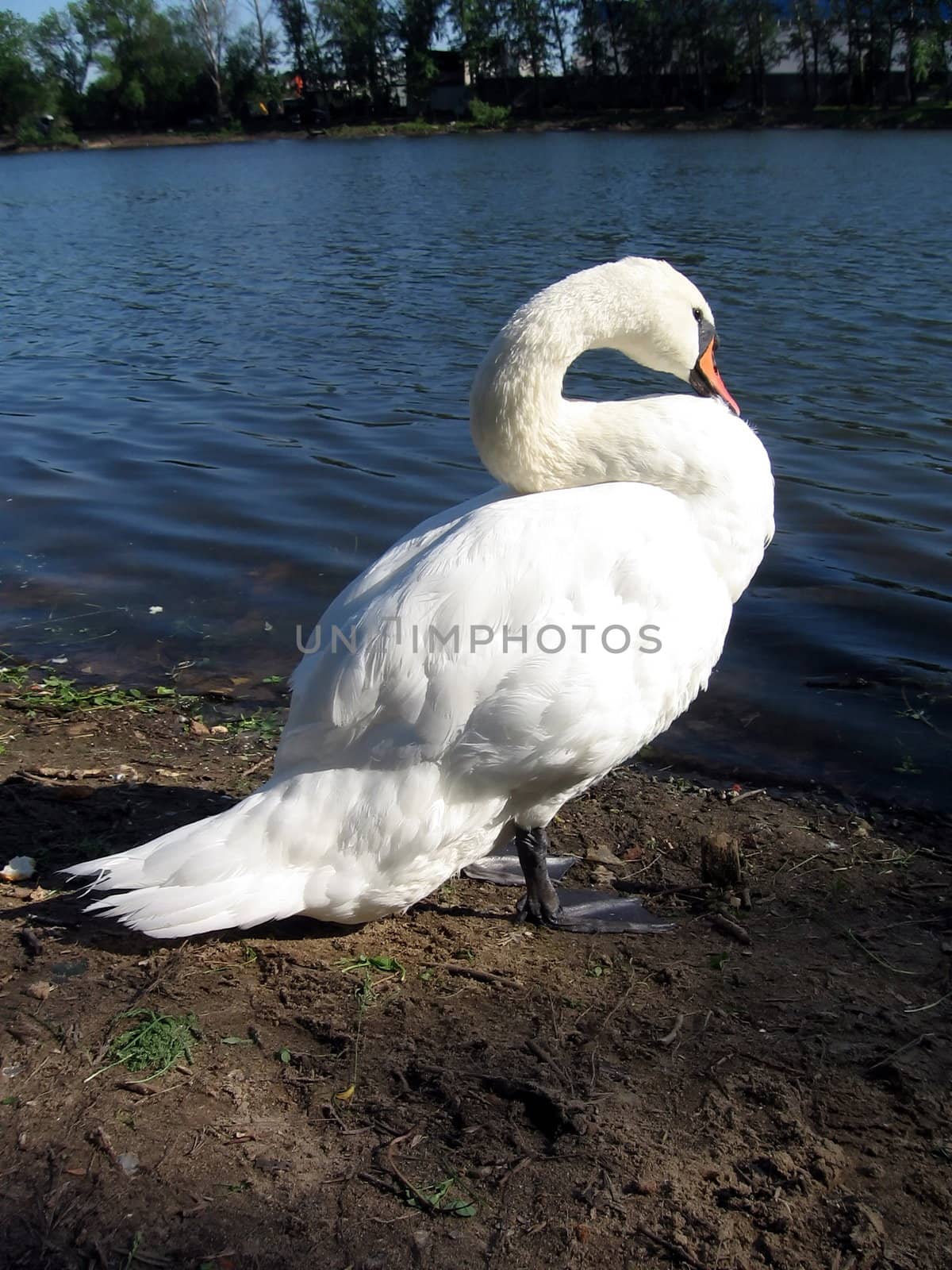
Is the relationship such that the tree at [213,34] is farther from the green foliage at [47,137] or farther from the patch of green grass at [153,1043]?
the patch of green grass at [153,1043]

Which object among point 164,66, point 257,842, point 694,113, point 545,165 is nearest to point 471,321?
point 257,842

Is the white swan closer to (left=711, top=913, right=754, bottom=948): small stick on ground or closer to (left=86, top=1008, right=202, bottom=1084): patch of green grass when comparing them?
(left=86, top=1008, right=202, bottom=1084): patch of green grass

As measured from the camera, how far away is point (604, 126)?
65.7 m

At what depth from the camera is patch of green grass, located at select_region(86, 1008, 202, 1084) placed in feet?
8.78

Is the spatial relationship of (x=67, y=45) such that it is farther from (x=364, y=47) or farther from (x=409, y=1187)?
(x=409, y=1187)

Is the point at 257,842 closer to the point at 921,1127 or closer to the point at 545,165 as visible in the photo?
the point at 921,1127

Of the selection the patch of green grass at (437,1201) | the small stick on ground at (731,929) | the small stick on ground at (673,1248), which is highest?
the patch of green grass at (437,1201)

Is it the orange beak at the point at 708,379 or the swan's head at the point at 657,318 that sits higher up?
the swan's head at the point at 657,318

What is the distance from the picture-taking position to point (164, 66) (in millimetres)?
91812

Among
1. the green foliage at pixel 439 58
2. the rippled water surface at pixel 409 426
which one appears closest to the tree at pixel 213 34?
the green foliage at pixel 439 58

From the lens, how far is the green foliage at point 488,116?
7200 cm

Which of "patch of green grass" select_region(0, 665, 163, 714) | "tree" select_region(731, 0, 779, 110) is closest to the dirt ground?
"patch of green grass" select_region(0, 665, 163, 714)

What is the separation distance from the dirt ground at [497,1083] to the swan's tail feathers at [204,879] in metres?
0.24

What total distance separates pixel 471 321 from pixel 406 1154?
1221cm
